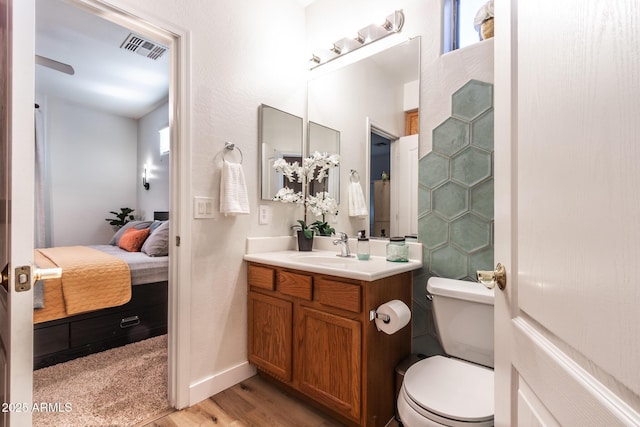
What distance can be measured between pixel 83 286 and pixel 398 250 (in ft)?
7.31

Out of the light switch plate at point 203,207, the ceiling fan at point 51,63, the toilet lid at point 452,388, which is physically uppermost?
the ceiling fan at point 51,63

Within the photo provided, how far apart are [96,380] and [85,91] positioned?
3.68 meters

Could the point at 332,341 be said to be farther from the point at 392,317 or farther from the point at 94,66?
the point at 94,66

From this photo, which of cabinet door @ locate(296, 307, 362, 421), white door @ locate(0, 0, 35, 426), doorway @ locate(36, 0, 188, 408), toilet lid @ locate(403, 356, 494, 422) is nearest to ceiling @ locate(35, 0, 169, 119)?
doorway @ locate(36, 0, 188, 408)

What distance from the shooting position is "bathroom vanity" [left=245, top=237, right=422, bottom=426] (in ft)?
4.55

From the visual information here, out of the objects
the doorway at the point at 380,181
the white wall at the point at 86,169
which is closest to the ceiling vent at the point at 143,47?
the white wall at the point at 86,169

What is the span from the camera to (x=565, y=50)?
1.48 ft

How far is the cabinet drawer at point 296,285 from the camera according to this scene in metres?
1.59

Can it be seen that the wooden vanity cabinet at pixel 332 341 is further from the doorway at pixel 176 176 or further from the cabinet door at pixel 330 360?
the doorway at pixel 176 176

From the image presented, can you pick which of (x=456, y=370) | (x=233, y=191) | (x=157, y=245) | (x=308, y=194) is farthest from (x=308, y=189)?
(x=157, y=245)

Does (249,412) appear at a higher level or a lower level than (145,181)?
lower

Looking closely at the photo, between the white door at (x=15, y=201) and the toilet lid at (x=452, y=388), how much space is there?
1.17 m

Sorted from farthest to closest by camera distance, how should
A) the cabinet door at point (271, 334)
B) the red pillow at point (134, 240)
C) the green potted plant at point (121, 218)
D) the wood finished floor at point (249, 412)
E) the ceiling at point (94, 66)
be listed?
the green potted plant at point (121, 218) < the red pillow at point (134, 240) < the ceiling at point (94, 66) < the cabinet door at point (271, 334) < the wood finished floor at point (249, 412)

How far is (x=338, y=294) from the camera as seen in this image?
1.46 metres
